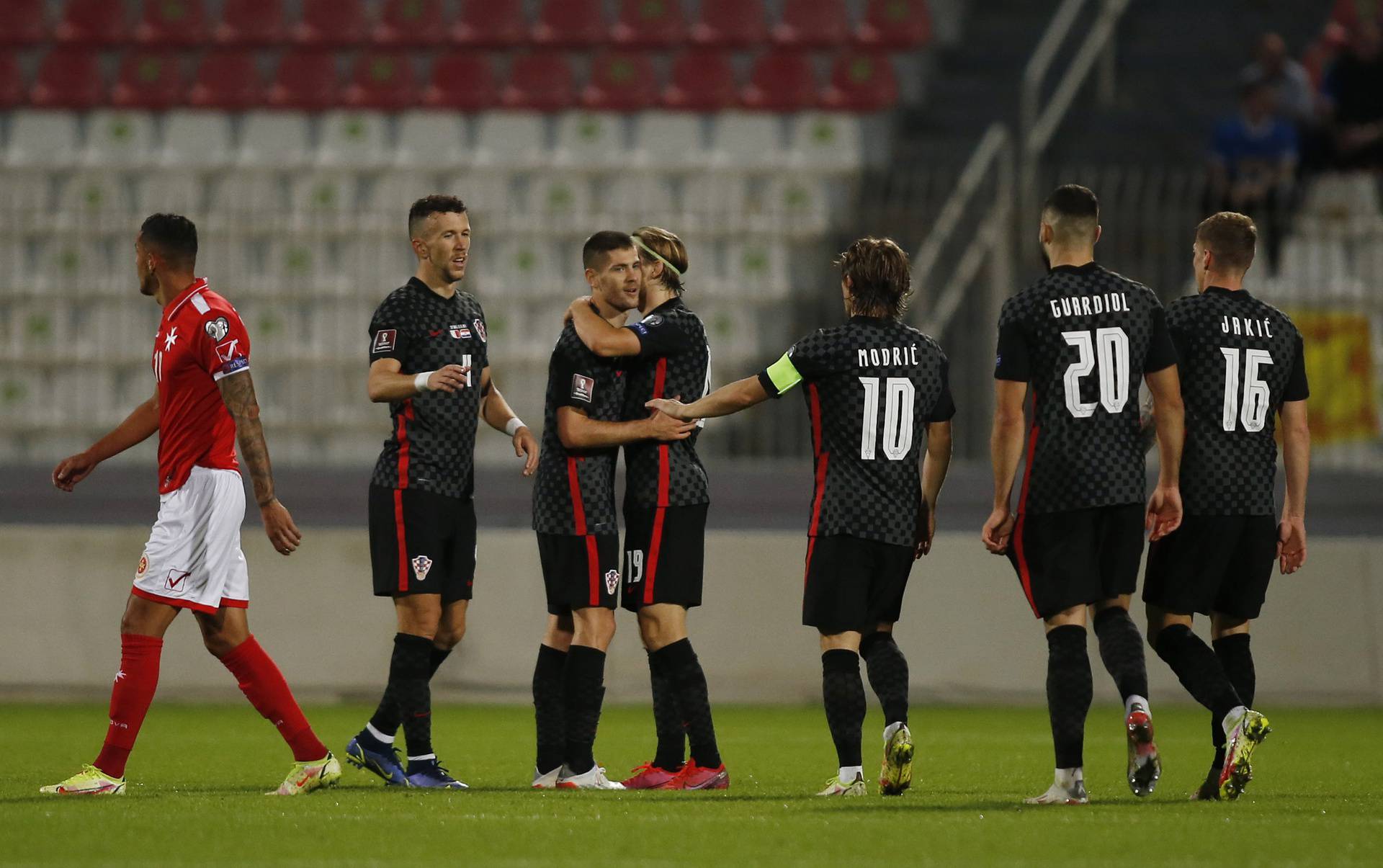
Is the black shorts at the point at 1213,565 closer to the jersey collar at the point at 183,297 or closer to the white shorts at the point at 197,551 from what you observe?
the white shorts at the point at 197,551

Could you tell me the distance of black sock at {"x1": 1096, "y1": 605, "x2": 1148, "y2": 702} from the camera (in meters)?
6.00

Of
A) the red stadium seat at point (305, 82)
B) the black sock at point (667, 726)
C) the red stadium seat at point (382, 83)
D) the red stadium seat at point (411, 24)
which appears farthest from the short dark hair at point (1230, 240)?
the red stadium seat at point (411, 24)

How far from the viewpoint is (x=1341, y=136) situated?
542 inches

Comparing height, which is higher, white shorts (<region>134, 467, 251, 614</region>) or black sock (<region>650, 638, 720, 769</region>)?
white shorts (<region>134, 467, 251, 614</region>)

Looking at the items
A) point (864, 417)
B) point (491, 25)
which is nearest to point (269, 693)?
point (864, 417)

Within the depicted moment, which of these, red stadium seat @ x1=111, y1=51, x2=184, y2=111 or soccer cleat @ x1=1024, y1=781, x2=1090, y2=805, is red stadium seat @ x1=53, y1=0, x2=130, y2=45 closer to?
red stadium seat @ x1=111, y1=51, x2=184, y2=111

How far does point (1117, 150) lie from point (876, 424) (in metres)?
→ 9.36

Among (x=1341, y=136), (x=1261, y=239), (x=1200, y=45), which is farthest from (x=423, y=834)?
(x=1200, y=45)

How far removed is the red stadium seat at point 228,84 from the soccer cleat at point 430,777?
9.94 meters

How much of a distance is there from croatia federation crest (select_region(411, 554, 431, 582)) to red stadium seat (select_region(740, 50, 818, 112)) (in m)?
9.21

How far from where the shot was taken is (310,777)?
6.32 metres

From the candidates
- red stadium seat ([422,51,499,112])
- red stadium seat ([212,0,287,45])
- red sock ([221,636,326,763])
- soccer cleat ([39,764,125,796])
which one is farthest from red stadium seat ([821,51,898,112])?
soccer cleat ([39,764,125,796])

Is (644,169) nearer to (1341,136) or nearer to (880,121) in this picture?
(880,121)

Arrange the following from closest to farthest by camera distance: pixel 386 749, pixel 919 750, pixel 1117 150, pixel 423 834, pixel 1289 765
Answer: pixel 423 834
pixel 386 749
pixel 1289 765
pixel 919 750
pixel 1117 150
